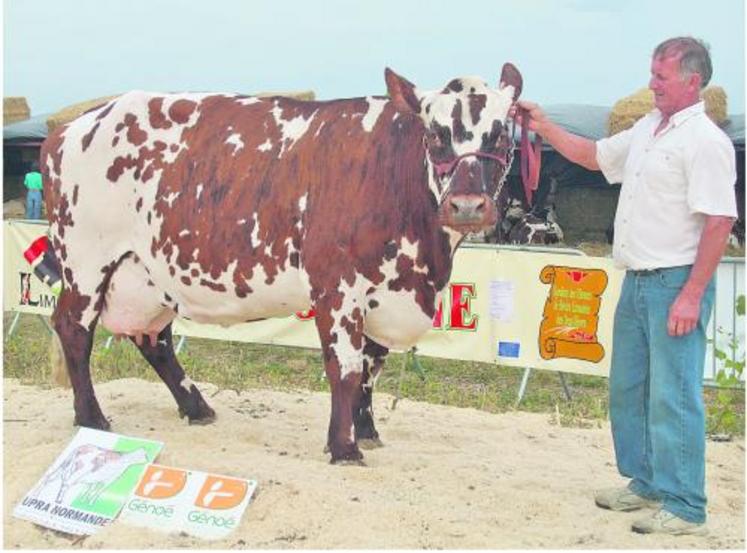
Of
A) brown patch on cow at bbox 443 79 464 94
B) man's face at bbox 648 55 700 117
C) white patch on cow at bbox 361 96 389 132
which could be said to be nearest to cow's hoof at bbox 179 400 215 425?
white patch on cow at bbox 361 96 389 132

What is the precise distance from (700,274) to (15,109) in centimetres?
2312

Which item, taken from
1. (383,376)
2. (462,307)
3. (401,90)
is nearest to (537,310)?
(462,307)

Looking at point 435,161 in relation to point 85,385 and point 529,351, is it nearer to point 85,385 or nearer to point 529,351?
point 85,385

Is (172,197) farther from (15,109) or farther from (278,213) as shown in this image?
(15,109)

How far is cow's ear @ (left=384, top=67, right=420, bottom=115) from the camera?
526 centimetres

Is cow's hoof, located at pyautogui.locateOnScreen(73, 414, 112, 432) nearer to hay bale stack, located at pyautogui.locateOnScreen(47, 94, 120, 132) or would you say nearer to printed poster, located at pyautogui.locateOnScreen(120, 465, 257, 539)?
printed poster, located at pyautogui.locateOnScreen(120, 465, 257, 539)

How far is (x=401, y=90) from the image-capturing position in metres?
5.27

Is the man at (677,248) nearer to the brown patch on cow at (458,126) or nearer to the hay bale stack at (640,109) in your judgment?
the brown patch on cow at (458,126)

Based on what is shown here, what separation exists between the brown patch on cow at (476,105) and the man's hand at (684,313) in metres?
1.32

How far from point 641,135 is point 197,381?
15.2ft

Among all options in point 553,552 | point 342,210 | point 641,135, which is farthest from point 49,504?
point 641,135

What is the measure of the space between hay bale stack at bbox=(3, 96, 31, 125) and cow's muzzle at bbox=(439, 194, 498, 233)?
70.2 feet

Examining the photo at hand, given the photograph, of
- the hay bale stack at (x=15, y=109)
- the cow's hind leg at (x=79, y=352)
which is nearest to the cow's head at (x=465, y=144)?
the cow's hind leg at (x=79, y=352)

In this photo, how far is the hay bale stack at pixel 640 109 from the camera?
16.4 metres
